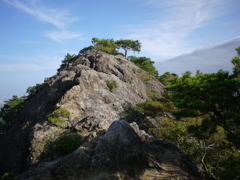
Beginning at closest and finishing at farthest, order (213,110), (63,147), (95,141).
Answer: (213,110) < (95,141) < (63,147)

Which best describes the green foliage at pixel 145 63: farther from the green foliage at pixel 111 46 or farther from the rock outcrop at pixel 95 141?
the rock outcrop at pixel 95 141

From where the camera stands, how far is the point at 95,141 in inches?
455

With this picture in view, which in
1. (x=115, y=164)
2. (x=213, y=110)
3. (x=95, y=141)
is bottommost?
(x=115, y=164)

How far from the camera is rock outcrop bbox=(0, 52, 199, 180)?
26.7ft

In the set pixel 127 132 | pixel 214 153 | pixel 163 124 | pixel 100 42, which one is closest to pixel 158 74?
pixel 100 42

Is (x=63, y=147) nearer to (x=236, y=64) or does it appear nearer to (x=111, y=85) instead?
(x=236, y=64)

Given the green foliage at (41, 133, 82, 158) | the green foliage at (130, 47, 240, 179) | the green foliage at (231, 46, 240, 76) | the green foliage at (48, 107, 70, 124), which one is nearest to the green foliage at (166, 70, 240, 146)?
the green foliage at (130, 47, 240, 179)

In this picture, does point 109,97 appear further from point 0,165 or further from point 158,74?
point 158,74

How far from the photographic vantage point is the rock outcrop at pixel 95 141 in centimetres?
814

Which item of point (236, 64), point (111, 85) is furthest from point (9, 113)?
point (236, 64)

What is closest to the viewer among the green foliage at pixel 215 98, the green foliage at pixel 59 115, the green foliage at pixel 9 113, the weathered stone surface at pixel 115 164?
the weathered stone surface at pixel 115 164

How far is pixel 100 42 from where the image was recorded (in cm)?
4566

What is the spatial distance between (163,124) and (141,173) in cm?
1410

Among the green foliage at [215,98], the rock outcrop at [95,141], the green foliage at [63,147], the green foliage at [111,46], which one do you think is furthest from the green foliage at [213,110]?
the green foliage at [111,46]
